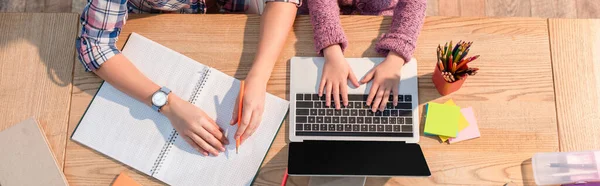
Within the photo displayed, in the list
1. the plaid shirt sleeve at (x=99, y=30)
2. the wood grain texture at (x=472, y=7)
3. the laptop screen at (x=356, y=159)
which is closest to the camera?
the laptop screen at (x=356, y=159)

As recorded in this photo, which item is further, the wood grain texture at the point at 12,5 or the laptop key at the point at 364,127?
the wood grain texture at the point at 12,5

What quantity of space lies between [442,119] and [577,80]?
0.34 meters

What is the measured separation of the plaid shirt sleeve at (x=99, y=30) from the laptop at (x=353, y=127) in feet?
1.36

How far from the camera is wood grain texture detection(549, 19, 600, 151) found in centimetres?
99

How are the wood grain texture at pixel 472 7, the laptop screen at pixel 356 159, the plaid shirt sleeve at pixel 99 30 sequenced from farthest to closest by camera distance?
the wood grain texture at pixel 472 7
the plaid shirt sleeve at pixel 99 30
the laptop screen at pixel 356 159

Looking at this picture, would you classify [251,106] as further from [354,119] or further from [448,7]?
[448,7]

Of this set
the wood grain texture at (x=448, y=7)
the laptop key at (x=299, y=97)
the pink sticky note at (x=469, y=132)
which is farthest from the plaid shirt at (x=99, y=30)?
the wood grain texture at (x=448, y=7)

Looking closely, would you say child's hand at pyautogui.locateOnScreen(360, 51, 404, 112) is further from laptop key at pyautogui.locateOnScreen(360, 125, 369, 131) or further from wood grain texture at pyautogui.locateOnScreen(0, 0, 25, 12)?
wood grain texture at pyautogui.locateOnScreen(0, 0, 25, 12)

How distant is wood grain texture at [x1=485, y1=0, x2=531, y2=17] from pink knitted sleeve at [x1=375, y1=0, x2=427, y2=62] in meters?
0.82

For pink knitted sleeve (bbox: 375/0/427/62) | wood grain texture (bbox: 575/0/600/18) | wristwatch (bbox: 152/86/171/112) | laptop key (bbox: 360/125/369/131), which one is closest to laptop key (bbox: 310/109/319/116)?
laptop key (bbox: 360/125/369/131)

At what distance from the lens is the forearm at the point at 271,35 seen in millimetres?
1014

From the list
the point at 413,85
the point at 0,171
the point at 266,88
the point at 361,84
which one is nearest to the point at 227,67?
the point at 266,88

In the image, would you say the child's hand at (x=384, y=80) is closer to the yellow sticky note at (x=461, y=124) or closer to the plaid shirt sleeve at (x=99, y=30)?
the yellow sticky note at (x=461, y=124)

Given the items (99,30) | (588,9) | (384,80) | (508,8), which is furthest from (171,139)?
(588,9)
